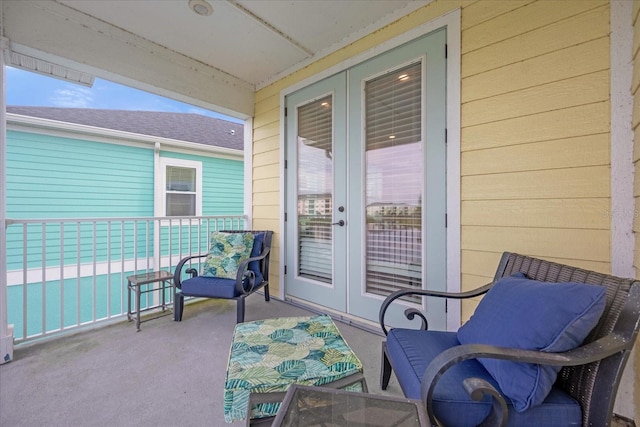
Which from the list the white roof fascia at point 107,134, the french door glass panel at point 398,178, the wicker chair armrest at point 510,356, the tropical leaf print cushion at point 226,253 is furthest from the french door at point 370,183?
the white roof fascia at point 107,134

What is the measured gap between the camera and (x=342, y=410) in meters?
0.92

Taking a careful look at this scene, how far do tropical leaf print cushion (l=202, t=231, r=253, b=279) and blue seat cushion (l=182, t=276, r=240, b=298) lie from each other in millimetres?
173

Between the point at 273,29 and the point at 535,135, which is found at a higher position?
the point at 273,29

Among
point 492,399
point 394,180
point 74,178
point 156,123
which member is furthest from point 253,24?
point 156,123

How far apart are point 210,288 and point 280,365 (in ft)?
5.61

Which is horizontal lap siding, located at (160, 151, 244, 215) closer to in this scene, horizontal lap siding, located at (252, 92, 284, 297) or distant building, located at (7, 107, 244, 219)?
distant building, located at (7, 107, 244, 219)

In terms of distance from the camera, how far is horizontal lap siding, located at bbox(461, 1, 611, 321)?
1.62 meters

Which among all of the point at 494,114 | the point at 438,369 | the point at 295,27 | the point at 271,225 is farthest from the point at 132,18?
the point at 438,369

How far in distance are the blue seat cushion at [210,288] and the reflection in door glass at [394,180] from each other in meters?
1.31

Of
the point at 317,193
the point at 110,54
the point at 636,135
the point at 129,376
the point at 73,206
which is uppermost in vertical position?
the point at 110,54

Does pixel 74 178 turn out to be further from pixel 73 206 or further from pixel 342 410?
pixel 342 410

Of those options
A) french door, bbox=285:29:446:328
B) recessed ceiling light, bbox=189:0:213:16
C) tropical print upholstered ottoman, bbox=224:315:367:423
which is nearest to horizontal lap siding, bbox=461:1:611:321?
french door, bbox=285:29:446:328

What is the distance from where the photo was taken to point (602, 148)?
5.22 feet

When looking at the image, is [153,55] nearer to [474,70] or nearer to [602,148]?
[474,70]
